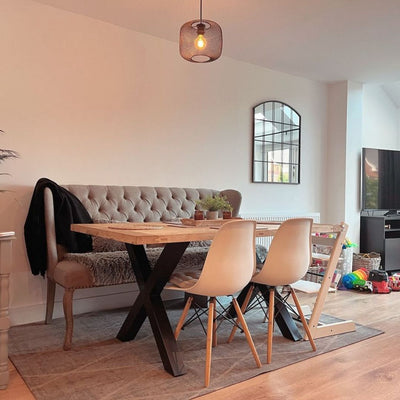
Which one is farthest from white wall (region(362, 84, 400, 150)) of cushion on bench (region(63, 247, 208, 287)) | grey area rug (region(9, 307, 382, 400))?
cushion on bench (region(63, 247, 208, 287))

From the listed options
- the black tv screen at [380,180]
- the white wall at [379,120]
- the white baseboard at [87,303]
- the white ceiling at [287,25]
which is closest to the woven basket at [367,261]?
the black tv screen at [380,180]

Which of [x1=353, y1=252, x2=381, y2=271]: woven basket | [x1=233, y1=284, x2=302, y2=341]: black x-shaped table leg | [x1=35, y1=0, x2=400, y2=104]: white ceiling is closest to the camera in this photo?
[x1=233, y1=284, x2=302, y2=341]: black x-shaped table leg

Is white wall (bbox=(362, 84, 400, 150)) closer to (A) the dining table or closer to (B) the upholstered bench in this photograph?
(B) the upholstered bench

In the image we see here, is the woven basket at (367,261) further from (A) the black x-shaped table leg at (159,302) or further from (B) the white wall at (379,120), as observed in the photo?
(A) the black x-shaped table leg at (159,302)

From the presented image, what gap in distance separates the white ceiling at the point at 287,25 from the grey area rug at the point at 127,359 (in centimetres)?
255

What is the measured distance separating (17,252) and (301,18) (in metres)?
3.11

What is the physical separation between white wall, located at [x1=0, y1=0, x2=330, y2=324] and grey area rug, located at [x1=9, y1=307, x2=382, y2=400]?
0.62 meters

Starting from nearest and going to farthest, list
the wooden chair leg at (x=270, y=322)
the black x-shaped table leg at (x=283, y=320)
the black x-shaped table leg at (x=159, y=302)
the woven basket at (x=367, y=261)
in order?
the black x-shaped table leg at (x=159, y=302) < the wooden chair leg at (x=270, y=322) < the black x-shaped table leg at (x=283, y=320) < the woven basket at (x=367, y=261)

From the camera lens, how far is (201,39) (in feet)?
8.21

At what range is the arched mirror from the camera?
4707mm

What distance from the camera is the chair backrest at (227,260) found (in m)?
2.00

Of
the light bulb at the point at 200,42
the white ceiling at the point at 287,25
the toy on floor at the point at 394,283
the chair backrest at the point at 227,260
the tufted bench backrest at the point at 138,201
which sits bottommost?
the toy on floor at the point at 394,283

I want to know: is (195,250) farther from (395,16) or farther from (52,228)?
(395,16)

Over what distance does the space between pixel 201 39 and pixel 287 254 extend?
4.76 feet
